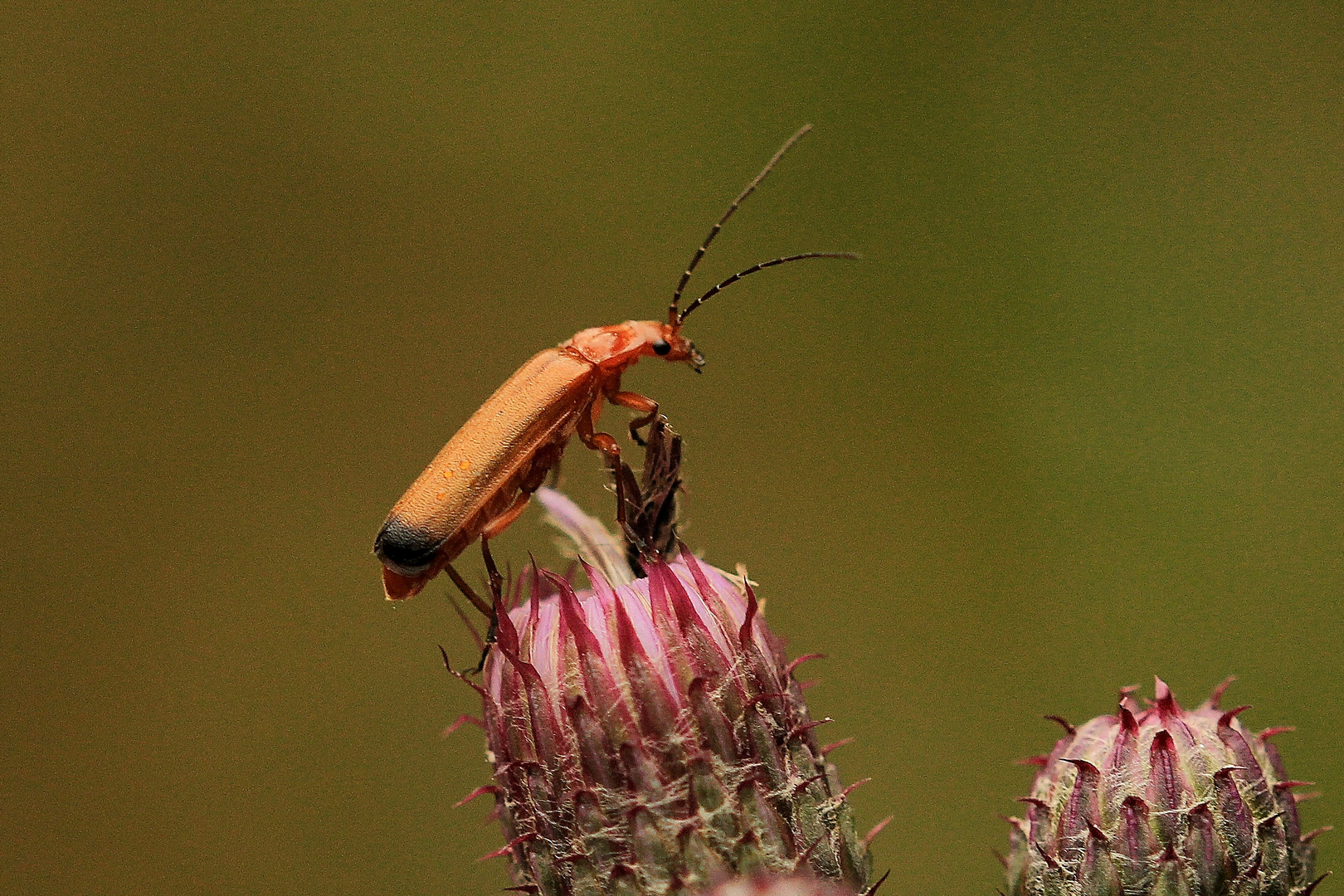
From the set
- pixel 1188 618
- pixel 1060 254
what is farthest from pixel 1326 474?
pixel 1060 254

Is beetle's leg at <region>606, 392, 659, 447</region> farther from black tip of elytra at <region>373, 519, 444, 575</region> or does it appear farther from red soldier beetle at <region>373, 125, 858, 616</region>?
black tip of elytra at <region>373, 519, 444, 575</region>

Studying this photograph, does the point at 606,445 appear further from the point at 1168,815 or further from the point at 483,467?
the point at 1168,815


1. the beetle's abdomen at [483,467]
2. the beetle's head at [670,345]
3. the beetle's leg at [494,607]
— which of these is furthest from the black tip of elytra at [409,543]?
the beetle's head at [670,345]

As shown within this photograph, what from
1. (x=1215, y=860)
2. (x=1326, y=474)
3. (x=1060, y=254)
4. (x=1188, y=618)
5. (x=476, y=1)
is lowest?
(x=1215, y=860)

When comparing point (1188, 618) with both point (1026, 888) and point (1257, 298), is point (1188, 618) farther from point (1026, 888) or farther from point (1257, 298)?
point (1026, 888)

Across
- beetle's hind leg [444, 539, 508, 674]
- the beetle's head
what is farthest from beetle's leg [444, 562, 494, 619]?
the beetle's head

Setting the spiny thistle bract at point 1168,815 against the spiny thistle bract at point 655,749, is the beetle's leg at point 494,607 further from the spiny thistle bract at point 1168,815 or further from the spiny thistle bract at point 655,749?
the spiny thistle bract at point 1168,815
